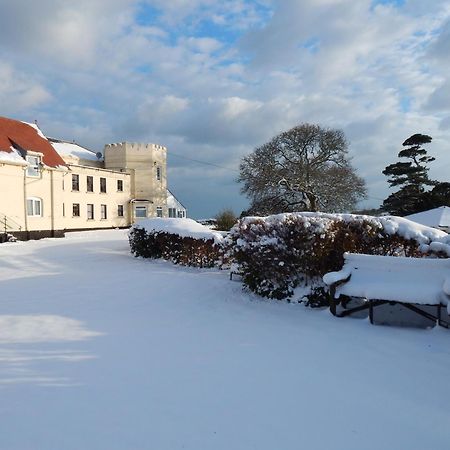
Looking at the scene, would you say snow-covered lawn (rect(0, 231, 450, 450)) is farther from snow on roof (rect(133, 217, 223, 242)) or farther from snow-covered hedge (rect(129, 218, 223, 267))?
snow on roof (rect(133, 217, 223, 242))

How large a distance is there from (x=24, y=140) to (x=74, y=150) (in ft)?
46.5

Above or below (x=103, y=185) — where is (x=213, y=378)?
below

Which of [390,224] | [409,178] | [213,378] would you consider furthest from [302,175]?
[213,378]

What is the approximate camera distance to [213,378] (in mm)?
4062

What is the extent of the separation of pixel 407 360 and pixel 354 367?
77 centimetres

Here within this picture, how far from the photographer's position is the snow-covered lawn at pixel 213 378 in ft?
10.1

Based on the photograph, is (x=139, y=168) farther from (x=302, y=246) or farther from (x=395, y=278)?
(x=395, y=278)

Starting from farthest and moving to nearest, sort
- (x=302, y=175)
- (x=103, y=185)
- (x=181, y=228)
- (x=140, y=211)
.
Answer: (x=140, y=211), (x=103, y=185), (x=302, y=175), (x=181, y=228)

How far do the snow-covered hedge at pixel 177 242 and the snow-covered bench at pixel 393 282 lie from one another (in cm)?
583

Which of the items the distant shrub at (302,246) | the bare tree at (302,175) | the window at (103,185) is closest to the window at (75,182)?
the window at (103,185)

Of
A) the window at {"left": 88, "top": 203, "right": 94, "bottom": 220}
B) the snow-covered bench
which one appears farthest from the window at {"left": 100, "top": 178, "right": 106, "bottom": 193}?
the snow-covered bench

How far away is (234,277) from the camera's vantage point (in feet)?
32.6

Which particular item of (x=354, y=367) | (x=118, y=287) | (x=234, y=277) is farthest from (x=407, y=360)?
(x=118, y=287)

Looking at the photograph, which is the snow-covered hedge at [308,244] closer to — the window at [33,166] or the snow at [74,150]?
the window at [33,166]
